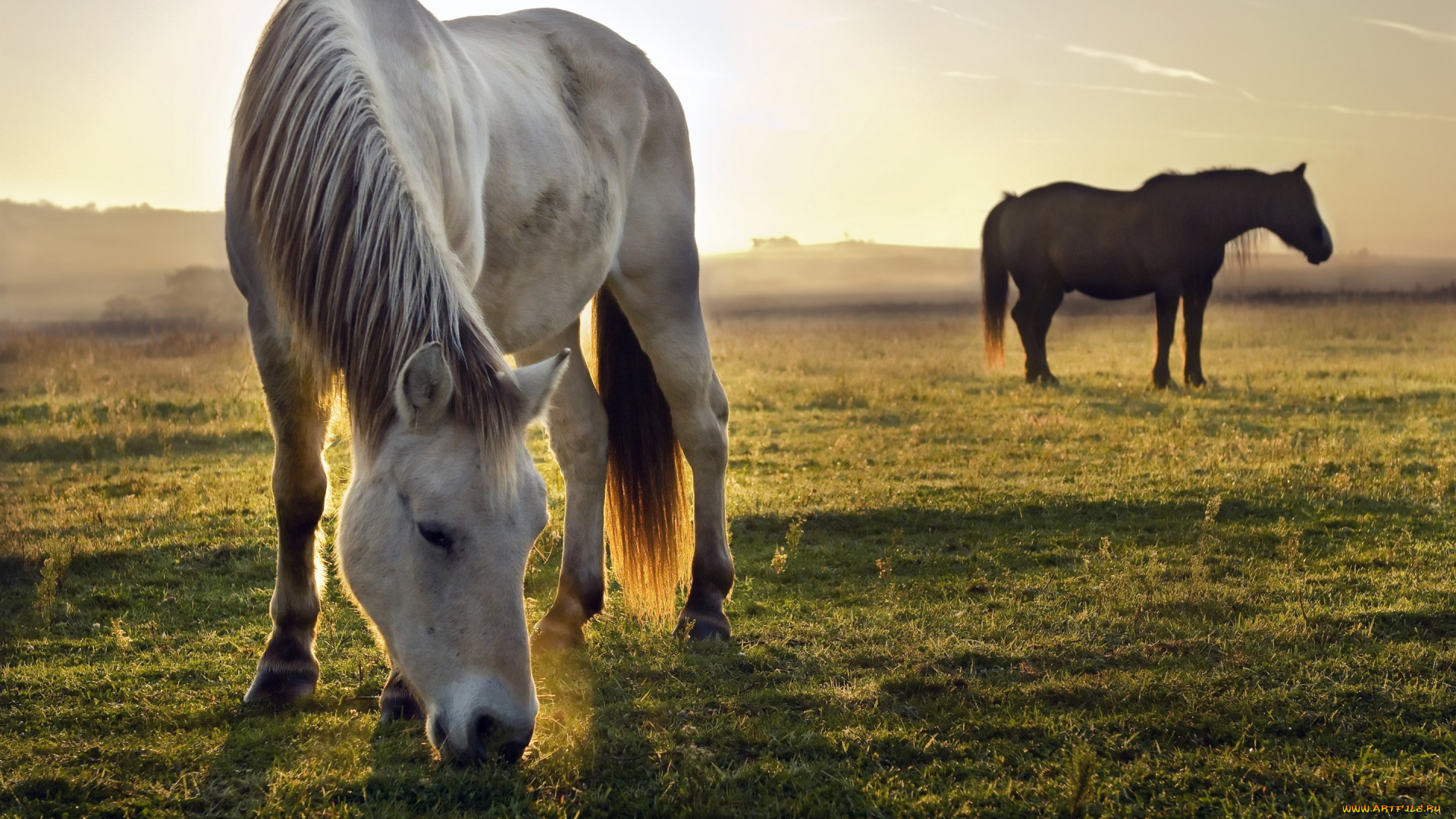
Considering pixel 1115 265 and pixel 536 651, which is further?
pixel 1115 265

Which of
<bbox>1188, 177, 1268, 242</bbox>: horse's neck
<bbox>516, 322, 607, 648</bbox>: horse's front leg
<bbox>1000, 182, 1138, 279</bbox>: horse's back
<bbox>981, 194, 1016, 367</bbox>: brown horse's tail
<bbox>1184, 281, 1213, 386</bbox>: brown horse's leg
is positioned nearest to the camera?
<bbox>516, 322, 607, 648</bbox>: horse's front leg

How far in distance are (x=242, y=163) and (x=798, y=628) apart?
8.66ft

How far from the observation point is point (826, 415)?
11109 millimetres

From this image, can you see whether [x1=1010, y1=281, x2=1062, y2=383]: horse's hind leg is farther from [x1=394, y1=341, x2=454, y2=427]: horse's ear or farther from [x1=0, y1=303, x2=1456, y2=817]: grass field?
[x1=394, y1=341, x2=454, y2=427]: horse's ear

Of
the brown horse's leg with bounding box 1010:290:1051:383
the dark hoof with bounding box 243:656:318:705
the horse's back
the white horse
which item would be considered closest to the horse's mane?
the white horse

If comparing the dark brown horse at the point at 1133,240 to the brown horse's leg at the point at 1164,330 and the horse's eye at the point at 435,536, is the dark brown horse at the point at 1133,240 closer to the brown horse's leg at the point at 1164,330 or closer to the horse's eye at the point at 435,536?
the brown horse's leg at the point at 1164,330

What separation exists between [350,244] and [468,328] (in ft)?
1.36

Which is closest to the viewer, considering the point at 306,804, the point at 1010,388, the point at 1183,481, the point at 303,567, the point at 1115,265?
the point at 306,804

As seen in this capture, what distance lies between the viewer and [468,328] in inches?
101

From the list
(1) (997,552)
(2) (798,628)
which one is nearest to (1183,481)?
(1) (997,552)

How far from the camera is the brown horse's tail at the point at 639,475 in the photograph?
14.6ft

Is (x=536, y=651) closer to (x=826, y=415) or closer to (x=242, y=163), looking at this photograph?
(x=242, y=163)

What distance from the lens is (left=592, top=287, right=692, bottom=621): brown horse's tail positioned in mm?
4445

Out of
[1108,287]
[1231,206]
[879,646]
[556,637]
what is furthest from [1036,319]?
[556,637]
